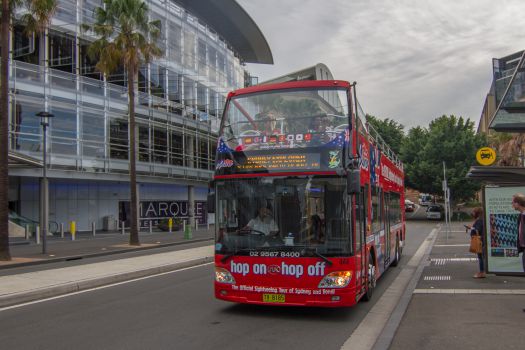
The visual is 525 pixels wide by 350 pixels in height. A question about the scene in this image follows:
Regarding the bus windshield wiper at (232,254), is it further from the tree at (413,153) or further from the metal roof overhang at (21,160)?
the tree at (413,153)

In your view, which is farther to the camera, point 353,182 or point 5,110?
point 5,110

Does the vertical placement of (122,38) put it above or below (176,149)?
above

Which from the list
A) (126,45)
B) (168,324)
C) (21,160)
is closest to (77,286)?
(168,324)

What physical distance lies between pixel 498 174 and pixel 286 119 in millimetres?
5488

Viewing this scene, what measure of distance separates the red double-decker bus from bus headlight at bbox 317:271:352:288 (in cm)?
1

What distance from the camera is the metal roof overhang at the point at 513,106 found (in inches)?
490

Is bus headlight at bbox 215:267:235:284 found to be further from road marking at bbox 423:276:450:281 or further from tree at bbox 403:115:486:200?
tree at bbox 403:115:486:200

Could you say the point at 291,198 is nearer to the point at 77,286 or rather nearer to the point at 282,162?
the point at 282,162

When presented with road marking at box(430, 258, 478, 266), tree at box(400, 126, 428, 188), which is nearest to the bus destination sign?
road marking at box(430, 258, 478, 266)

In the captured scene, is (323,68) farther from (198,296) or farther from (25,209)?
(25,209)

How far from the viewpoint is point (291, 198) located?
801 cm

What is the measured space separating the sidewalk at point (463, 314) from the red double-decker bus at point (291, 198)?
1.12 m

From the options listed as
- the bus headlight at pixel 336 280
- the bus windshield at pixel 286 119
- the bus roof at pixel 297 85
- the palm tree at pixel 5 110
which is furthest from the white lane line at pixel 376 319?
the palm tree at pixel 5 110

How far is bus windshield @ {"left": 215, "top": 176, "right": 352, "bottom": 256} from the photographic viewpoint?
Result: 25.6ft
